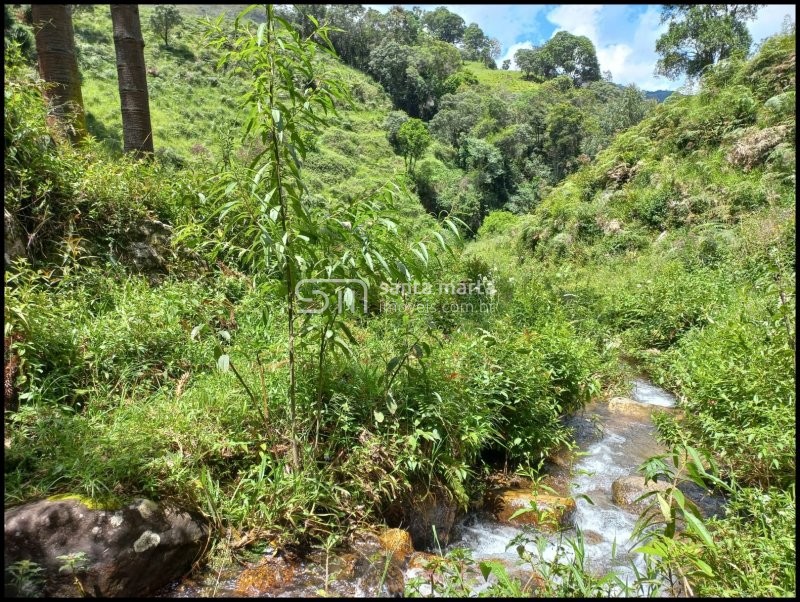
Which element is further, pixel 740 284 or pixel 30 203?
pixel 740 284

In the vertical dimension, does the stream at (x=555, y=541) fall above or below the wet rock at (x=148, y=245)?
below

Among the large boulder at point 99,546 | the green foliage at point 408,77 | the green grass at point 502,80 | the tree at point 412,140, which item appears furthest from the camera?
the green grass at point 502,80

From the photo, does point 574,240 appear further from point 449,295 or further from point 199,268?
point 199,268

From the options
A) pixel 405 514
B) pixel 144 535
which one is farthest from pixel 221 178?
pixel 405 514

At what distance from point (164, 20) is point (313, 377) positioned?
40.4 metres

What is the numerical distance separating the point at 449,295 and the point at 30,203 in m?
4.91

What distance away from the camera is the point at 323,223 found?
277cm

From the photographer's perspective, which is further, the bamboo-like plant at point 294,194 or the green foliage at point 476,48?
the green foliage at point 476,48

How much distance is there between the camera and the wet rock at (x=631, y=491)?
383 centimetres

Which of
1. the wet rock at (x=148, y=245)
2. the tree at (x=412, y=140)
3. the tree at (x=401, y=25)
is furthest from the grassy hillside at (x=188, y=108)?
the tree at (x=401, y=25)

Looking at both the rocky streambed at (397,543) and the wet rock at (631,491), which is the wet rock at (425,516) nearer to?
the rocky streambed at (397,543)

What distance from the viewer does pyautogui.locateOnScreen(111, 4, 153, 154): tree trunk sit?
600cm

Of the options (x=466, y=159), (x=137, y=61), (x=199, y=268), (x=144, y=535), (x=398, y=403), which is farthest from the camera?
(x=466, y=159)

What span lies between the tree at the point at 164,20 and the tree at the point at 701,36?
3288 centimetres
